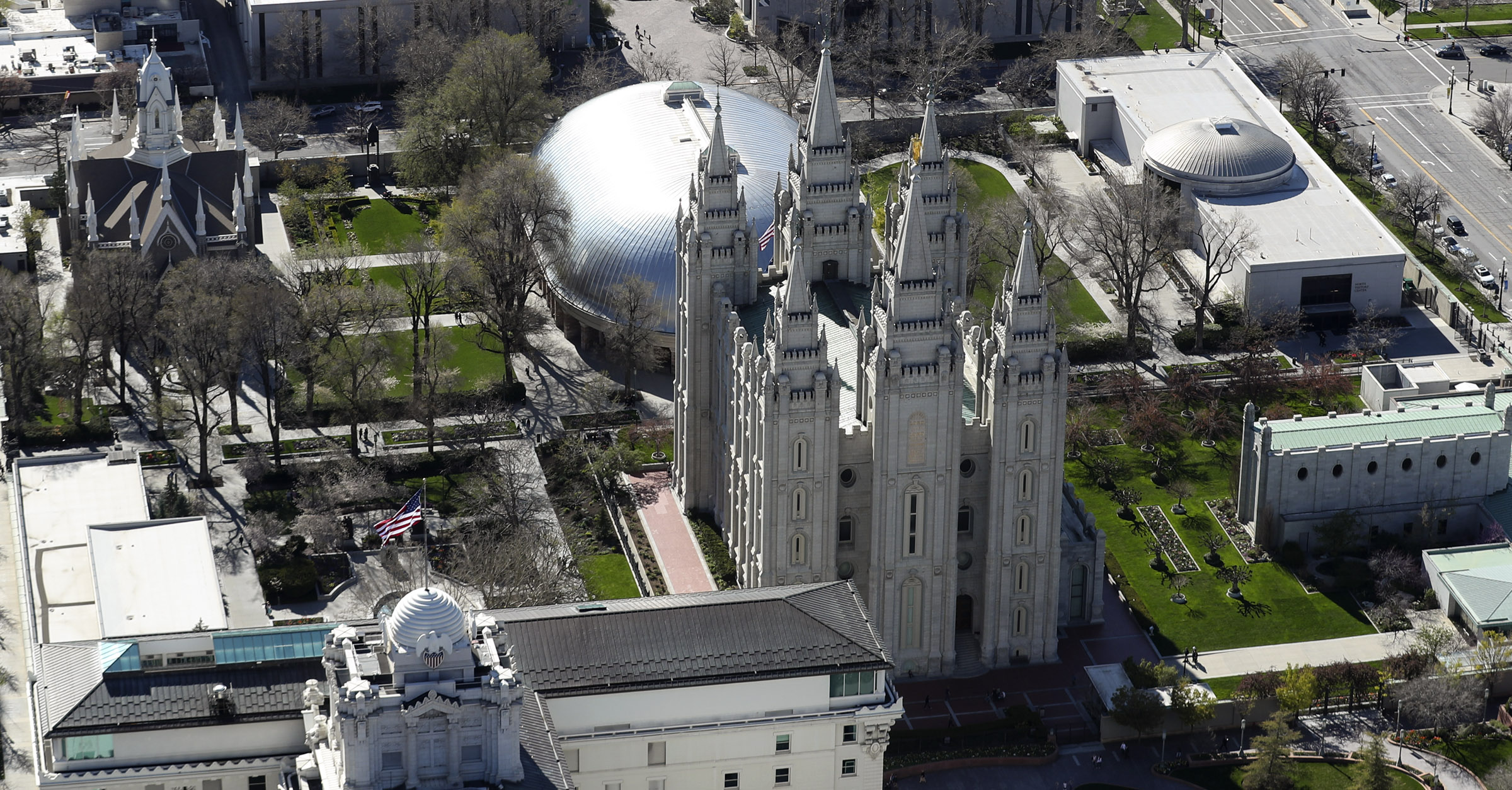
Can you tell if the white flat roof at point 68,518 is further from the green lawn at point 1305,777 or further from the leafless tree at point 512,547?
the green lawn at point 1305,777

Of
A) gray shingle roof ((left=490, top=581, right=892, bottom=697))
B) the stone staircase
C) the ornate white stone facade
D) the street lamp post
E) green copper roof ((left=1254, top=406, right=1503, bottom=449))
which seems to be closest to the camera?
gray shingle roof ((left=490, top=581, right=892, bottom=697))

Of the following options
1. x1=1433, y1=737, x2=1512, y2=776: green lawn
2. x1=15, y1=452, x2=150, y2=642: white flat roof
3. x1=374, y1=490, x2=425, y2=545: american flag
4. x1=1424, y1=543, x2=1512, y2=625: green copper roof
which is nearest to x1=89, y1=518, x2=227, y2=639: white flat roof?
x1=15, y1=452, x2=150, y2=642: white flat roof

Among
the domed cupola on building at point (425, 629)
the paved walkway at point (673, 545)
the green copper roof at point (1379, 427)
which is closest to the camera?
the domed cupola on building at point (425, 629)

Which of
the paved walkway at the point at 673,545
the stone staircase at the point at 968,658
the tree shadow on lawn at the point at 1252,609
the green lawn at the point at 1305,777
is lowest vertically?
the green lawn at the point at 1305,777

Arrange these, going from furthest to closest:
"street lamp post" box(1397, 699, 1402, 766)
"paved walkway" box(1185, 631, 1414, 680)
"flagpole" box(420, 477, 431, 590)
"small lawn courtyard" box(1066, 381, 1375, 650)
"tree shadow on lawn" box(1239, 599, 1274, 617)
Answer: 1. "tree shadow on lawn" box(1239, 599, 1274, 617)
2. "small lawn courtyard" box(1066, 381, 1375, 650)
3. "paved walkway" box(1185, 631, 1414, 680)
4. "flagpole" box(420, 477, 431, 590)
5. "street lamp post" box(1397, 699, 1402, 766)

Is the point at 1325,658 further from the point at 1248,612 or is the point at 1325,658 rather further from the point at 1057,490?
the point at 1057,490

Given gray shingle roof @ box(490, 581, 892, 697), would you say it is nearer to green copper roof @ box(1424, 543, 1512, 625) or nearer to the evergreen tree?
the evergreen tree

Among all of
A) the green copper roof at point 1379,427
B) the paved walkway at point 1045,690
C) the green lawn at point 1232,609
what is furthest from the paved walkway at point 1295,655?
the green copper roof at point 1379,427
